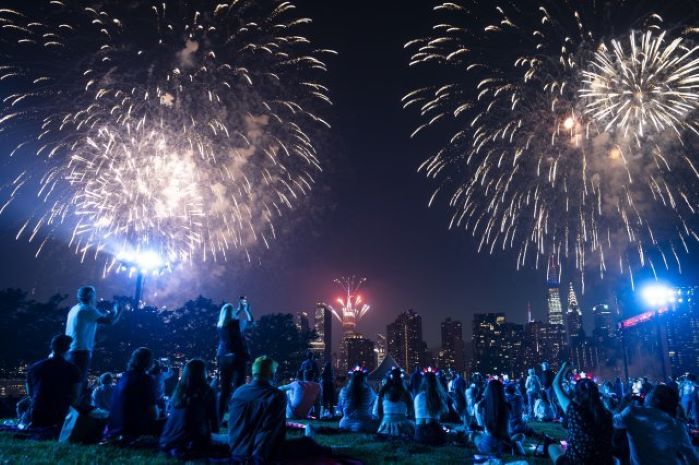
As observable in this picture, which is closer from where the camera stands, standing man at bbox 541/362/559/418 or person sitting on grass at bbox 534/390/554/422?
standing man at bbox 541/362/559/418

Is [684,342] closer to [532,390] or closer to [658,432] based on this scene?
[532,390]

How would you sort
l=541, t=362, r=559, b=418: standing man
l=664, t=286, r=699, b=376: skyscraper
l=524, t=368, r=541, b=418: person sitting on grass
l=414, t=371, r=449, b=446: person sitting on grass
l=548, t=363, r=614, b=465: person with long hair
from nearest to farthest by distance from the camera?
l=548, t=363, r=614, b=465: person with long hair, l=414, t=371, r=449, b=446: person sitting on grass, l=541, t=362, r=559, b=418: standing man, l=524, t=368, r=541, b=418: person sitting on grass, l=664, t=286, r=699, b=376: skyscraper

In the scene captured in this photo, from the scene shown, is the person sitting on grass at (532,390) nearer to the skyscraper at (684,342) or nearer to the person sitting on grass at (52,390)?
the person sitting on grass at (52,390)

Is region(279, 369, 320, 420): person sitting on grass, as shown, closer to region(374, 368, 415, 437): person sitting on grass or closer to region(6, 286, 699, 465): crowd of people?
region(374, 368, 415, 437): person sitting on grass

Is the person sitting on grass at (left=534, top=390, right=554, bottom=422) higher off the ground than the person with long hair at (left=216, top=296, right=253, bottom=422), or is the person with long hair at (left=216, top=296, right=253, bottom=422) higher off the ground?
the person with long hair at (left=216, top=296, right=253, bottom=422)

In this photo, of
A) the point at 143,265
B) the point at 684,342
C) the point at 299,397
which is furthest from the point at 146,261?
the point at 684,342

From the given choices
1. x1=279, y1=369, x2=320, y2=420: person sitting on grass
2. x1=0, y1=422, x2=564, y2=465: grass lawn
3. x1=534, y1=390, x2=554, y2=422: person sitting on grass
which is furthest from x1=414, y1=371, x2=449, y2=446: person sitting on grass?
x1=534, y1=390, x2=554, y2=422: person sitting on grass
